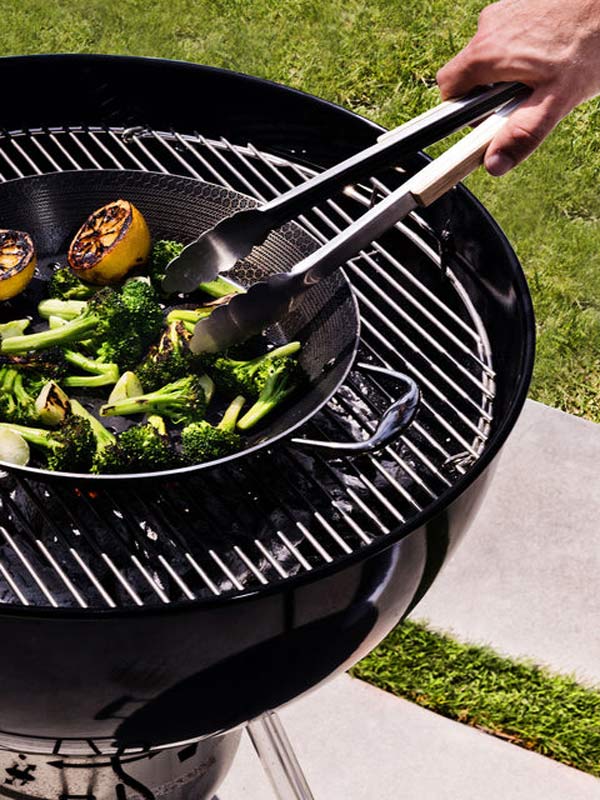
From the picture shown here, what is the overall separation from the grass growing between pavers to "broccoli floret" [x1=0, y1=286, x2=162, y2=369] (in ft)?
4.19

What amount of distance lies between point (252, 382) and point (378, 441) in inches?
11.1

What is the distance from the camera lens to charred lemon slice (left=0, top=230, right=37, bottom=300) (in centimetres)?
212

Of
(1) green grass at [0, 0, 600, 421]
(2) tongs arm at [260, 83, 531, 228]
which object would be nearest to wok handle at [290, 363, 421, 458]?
(2) tongs arm at [260, 83, 531, 228]

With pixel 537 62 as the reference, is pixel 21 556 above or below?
below

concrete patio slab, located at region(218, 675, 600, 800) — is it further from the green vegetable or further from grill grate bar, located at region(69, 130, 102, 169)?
grill grate bar, located at region(69, 130, 102, 169)

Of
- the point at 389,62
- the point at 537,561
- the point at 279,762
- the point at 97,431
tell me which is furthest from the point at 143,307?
the point at 389,62

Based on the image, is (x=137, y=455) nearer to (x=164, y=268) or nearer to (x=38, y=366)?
(x=38, y=366)

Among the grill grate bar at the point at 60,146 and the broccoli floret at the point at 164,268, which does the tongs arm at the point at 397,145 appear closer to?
the broccoli floret at the point at 164,268

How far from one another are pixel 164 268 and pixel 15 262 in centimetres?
29

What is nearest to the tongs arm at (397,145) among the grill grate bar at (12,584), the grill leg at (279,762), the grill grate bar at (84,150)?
the grill grate bar at (84,150)

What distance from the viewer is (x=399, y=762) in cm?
273

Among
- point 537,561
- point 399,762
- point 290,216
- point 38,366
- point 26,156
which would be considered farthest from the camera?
point 537,561

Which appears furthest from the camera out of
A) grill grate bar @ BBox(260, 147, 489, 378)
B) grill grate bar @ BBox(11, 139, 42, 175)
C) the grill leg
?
grill grate bar @ BBox(11, 139, 42, 175)

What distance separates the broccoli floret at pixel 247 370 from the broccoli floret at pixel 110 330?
152 millimetres
